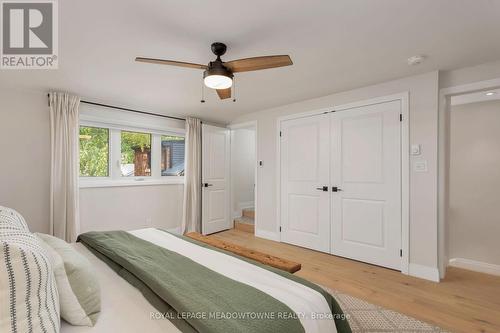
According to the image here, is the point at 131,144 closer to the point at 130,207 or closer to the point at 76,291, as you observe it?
the point at 130,207

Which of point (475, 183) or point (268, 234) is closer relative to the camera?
point (475, 183)

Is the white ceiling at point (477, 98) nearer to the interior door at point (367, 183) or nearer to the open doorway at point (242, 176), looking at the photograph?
the interior door at point (367, 183)

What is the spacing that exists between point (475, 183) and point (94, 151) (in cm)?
540

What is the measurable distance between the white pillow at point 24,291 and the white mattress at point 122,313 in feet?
0.64

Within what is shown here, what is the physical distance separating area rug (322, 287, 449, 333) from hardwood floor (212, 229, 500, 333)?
0.33 ft

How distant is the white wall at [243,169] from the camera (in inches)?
221

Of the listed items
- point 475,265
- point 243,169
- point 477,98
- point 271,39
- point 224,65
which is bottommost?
point 475,265

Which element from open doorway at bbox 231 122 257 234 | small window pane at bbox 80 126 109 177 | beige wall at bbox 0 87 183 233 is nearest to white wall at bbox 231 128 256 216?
open doorway at bbox 231 122 257 234

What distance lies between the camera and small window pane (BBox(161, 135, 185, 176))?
14.9 ft

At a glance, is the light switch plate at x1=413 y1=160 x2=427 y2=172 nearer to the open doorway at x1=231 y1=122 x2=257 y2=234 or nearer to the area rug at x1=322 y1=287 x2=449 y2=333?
the area rug at x1=322 y1=287 x2=449 y2=333

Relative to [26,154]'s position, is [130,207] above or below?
below

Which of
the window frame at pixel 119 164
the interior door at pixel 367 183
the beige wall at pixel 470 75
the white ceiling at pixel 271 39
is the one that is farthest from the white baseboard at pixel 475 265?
the window frame at pixel 119 164

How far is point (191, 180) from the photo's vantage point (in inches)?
176

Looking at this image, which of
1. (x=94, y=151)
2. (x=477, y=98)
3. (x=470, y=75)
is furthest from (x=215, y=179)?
(x=477, y=98)
